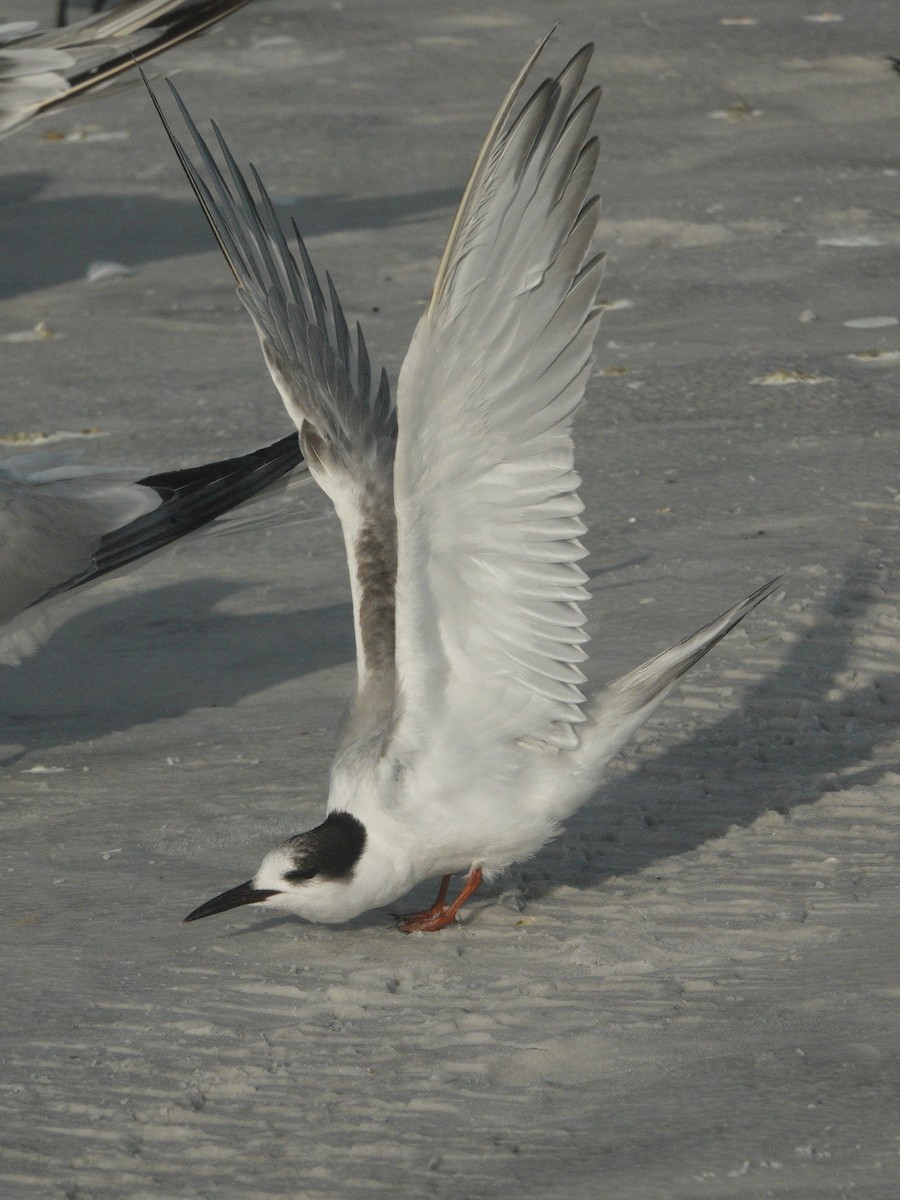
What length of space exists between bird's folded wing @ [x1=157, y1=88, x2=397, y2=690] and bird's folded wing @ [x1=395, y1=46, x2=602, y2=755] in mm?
219

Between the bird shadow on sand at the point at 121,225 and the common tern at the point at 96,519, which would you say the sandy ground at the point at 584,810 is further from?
the common tern at the point at 96,519

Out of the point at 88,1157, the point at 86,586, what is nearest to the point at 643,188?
the point at 86,586

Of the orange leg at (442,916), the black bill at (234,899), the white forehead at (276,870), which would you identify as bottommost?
the orange leg at (442,916)

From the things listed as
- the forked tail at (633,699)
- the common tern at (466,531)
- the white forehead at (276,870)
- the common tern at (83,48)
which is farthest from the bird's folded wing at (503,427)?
the common tern at (83,48)

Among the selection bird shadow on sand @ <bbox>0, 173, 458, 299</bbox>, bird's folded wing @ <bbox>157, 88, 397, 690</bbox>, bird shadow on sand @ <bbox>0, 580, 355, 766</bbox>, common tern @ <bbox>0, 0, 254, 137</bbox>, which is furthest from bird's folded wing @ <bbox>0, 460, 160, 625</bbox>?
bird shadow on sand @ <bbox>0, 173, 458, 299</bbox>

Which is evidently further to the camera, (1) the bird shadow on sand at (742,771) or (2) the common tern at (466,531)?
(1) the bird shadow on sand at (742,771)

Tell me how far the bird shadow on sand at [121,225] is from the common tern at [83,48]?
6.39 ft

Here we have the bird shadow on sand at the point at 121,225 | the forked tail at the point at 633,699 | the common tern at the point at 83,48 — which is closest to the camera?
the forked tail at the point at 633,699

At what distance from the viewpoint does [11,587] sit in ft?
16.7

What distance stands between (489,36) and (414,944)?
8564 mm

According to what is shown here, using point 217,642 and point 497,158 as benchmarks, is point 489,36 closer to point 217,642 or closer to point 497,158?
point 217,642

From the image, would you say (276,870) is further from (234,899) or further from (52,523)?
(52,523)

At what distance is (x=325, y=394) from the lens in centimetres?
383

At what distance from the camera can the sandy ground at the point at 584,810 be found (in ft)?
9.69
